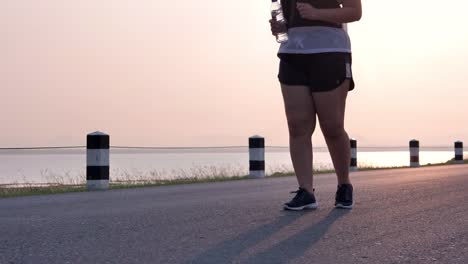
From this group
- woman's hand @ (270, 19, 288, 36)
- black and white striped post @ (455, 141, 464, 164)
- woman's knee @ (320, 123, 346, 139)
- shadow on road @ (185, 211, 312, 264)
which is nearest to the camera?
shadow on road @ (185, 211, 312, 264)

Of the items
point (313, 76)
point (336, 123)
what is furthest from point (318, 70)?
point (336, 123)

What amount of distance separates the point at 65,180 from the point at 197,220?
388 inches

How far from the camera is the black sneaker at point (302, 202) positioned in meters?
5.44

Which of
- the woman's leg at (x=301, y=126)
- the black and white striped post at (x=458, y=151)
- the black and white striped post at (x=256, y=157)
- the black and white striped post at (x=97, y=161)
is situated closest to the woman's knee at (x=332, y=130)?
the woman's leg at (x=301, y=126)

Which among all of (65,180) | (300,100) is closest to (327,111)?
(300,100)

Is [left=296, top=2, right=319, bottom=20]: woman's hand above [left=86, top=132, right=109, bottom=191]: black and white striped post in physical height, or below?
above

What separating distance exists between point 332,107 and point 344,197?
2.12 feet

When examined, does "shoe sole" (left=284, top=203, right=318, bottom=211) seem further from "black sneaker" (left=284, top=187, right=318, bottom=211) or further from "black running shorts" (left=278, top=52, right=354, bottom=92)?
"black running shorts" (left=278, top=52, right=354, bottom=92)

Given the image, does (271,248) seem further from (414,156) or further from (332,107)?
(414,156)

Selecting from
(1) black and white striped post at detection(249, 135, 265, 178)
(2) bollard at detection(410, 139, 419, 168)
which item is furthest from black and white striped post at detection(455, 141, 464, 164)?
(1) black and white striped post at detection(249, 135, 265, 178)

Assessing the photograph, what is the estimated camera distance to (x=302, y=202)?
5.48 metres

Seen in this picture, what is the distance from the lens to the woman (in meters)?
5.37

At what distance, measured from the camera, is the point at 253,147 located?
45.4 ft

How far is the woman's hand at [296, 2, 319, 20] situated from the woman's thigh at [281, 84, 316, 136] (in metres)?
0.47
